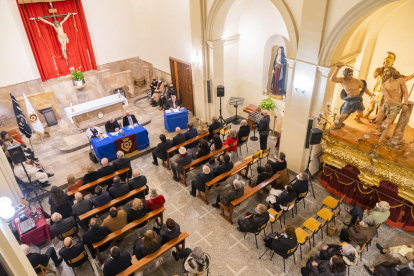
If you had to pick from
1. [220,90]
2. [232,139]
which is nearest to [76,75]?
[220,90]

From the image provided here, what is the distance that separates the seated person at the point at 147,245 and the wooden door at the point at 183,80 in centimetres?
752

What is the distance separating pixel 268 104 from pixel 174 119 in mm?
3561

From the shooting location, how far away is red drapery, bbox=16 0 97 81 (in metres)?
11.2

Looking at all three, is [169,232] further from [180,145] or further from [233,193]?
[180,145]

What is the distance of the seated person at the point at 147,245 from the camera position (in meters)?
5.63

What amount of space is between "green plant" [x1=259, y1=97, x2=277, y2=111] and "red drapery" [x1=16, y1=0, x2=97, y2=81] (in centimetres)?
788

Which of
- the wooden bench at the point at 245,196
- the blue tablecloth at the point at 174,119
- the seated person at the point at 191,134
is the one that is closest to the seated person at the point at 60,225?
the wooden bench at the point at 245,196

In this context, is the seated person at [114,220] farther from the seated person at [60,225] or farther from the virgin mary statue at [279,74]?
the virgin mary statue at [279,74]

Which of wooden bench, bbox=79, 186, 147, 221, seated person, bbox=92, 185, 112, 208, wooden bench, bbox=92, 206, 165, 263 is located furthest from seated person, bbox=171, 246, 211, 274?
seated person, bbox=92, 185, 112, 208

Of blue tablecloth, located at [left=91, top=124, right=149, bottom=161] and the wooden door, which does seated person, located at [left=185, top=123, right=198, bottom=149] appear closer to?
blue tablecloth, located at [left=91, top=124, right=149, bottom=161]

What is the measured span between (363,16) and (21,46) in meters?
11.7

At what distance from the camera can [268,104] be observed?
34.0ft

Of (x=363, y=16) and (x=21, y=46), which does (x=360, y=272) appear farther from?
(x=21, y=46)

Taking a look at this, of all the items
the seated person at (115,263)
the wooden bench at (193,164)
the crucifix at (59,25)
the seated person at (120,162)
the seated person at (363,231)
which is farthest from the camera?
the crucifix at (59,25)
